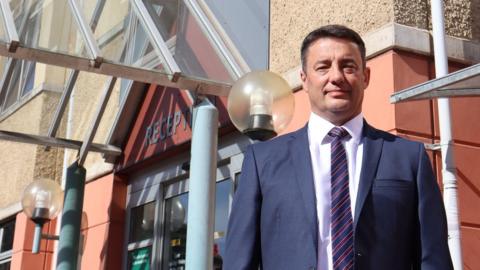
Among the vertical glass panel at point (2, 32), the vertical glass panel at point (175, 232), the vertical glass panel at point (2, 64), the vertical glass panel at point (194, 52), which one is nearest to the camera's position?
the vertical glass panel at point (2, 32)

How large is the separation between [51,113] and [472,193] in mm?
6966

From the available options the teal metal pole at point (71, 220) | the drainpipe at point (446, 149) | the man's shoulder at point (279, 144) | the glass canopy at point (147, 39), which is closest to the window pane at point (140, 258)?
the teal metal pole at point (71, 220)

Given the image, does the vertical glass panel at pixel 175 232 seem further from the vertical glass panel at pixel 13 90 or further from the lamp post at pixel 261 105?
the lamp post at pixel 261 105

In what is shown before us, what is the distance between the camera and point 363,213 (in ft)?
6.25

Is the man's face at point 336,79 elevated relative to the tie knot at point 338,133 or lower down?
elevated

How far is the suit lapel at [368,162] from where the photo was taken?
1.92 metres

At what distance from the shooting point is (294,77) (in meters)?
5.82

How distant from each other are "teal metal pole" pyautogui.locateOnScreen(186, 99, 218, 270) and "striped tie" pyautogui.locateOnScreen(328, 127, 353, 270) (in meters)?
2.96

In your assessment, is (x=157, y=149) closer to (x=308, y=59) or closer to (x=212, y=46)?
(x=212, y=46)

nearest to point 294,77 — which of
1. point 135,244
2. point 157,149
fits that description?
point 157,149

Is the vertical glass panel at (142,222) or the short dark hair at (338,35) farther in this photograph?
the vertical glass panel at (142,222)

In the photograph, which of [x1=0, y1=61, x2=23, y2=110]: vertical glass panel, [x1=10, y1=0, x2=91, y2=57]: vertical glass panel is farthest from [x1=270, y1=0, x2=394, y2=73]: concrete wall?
[x1=0, y1=61, x2=23, y2=110]: vertical glass panel

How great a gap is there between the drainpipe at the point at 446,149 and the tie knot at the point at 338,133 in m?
2.64

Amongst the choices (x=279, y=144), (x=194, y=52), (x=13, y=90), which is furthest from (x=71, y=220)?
(x=279, y=144)
